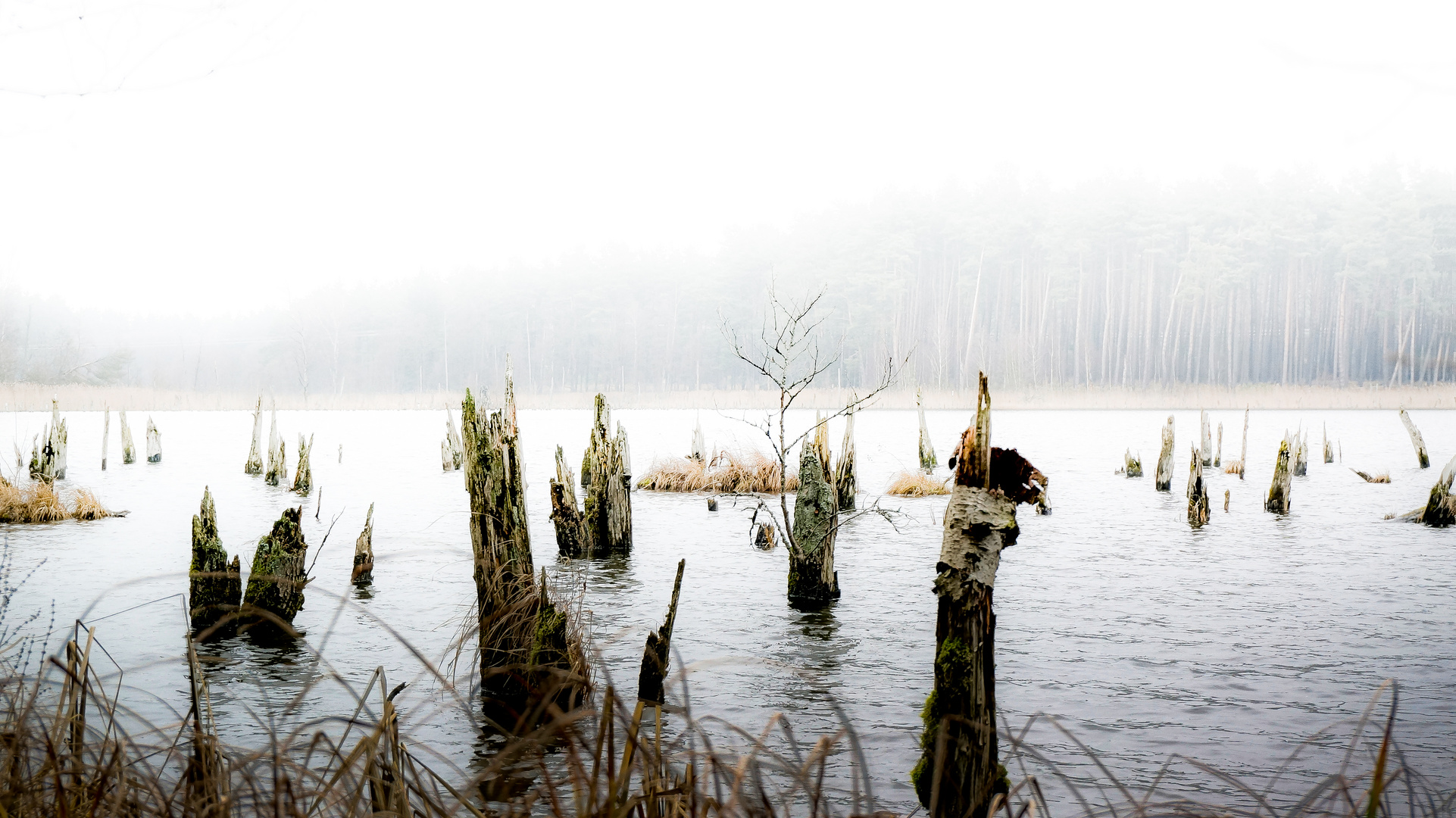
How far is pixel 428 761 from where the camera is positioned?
5.98 meters

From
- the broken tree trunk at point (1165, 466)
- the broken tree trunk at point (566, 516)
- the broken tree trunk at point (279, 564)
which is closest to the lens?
the broken tree trunk at point (279, 564)

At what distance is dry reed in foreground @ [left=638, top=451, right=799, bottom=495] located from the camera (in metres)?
21.2

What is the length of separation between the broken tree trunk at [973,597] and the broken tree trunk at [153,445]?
102 feet

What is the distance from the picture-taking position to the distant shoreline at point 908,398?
6375 centimetres

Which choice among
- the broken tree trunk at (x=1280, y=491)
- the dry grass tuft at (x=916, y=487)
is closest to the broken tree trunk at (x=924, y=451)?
the dry grass tuft at (x=916, y=487)

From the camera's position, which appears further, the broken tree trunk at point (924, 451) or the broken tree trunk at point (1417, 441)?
the broken tree trunk at point (924, 451)

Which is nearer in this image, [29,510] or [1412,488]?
[29,510]

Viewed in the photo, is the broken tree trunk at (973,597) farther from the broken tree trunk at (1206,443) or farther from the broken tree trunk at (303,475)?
the broken tree trunk at (1206,443)

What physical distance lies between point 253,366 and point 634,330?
4352 cm

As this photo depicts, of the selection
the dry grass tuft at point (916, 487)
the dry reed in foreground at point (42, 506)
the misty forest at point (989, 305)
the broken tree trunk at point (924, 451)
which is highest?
the misty forest at point (989, 305)

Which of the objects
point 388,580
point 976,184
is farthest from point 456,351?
point 388,580

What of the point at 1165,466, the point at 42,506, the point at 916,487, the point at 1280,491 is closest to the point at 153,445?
the point at 42,506

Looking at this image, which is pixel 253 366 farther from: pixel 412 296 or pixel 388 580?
pixel 388 580

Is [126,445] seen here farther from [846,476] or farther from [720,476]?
[846,476]
